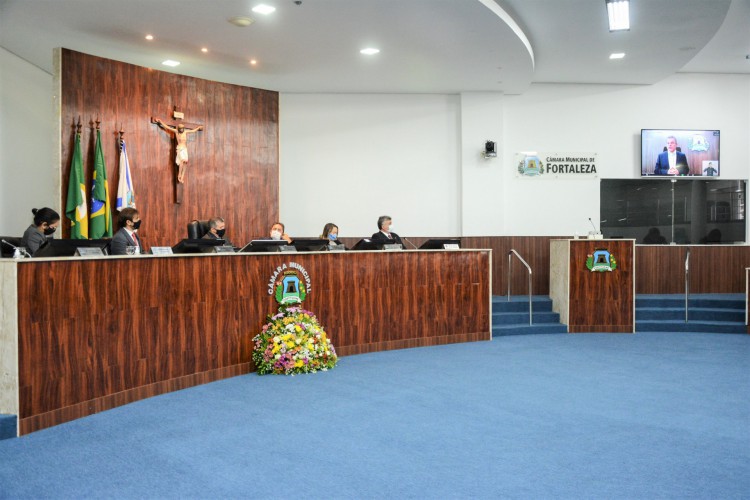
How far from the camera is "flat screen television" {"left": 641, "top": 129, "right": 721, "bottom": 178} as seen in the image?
11.5 metres

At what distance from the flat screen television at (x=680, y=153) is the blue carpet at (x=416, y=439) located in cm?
561

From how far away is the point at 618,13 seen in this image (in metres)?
7.20

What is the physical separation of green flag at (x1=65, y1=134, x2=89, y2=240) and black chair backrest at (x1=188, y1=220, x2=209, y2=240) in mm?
1276

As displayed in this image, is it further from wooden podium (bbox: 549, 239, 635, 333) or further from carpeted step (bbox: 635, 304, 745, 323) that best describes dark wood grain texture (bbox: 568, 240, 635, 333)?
carpeted step (bbox: 635, 304, 745, 323)

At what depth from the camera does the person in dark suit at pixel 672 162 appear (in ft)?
37.7

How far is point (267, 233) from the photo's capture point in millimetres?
10664

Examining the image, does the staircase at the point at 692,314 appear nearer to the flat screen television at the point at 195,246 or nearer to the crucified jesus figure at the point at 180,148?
the flat screen television at the point at 195,246

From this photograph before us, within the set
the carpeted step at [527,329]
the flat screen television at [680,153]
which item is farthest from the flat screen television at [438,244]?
the flat screen television at [680,153]

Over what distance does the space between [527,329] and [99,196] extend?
18.9ft

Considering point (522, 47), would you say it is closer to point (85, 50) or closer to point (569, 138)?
point (569, 138)

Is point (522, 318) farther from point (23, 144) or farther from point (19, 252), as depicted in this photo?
point (23, 144)

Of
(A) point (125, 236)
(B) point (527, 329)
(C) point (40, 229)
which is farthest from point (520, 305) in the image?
(C) point (40, 229)

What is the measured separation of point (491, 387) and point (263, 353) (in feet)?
6.85

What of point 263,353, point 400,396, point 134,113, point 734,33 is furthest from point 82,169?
point 734,33
